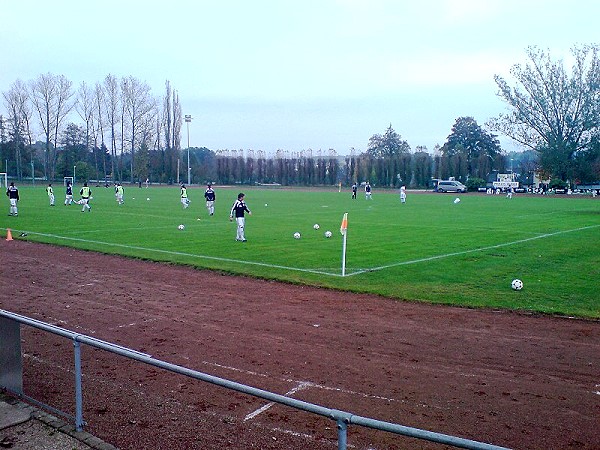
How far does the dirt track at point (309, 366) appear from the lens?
6.20 metres

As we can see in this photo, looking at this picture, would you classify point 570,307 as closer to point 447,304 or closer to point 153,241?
point 447,304

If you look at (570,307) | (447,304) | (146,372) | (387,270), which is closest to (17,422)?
(146,372)

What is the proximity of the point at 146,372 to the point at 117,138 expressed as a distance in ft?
384

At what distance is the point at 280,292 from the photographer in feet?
45.1

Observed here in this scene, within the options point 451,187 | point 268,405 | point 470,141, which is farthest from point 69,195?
point 470,141

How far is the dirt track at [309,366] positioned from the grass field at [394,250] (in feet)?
5.52

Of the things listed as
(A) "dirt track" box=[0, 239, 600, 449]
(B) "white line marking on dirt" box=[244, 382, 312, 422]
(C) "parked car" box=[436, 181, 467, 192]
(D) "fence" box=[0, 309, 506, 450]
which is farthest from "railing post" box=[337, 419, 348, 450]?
(C) "parked car" box=[436, 181, 467, 192]

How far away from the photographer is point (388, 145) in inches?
5295

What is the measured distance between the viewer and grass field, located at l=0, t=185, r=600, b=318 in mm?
14062

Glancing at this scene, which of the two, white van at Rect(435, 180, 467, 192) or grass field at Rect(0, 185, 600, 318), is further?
white van at Rect(435, 180, 467, 192)

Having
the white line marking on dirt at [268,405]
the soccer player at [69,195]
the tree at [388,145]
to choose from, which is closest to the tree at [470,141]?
the tree at [388,145]

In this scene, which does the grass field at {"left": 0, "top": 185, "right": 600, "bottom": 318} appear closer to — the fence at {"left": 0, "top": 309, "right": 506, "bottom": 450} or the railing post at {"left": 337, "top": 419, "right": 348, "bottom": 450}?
the fence at {"left": 0, "top": 309, "right": 506, "bottom": 450}

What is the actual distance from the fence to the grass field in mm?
8436

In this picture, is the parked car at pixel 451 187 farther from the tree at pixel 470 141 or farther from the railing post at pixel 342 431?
the railing post at pixel 342 431
